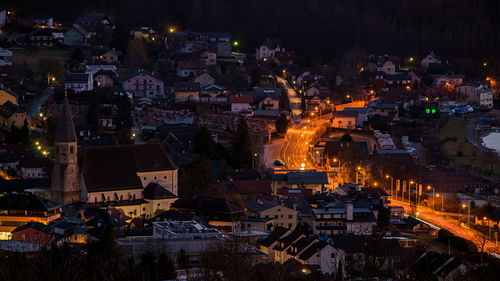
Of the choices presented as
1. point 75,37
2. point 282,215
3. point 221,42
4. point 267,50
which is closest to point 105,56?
point 75,37

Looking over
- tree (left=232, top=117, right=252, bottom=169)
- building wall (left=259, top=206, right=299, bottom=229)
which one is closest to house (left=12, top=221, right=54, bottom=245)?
building wall (left=259, top=206, right=299, bottom=229)

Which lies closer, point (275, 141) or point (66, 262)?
point (66, 262)

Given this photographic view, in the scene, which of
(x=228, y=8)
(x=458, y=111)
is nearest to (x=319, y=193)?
(x=458, y=111)

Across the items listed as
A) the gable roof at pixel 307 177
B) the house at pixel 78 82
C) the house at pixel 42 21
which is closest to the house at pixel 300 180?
the gable roof at pixel 307 177

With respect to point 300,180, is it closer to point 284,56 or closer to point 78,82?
point 78,82

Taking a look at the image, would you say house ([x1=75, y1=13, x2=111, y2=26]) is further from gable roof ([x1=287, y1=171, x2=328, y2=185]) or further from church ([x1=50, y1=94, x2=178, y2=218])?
church ([x1=50, y1=94, x2=178, y2=218])

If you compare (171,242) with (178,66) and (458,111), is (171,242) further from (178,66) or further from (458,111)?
(458,111)
